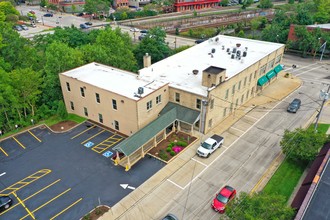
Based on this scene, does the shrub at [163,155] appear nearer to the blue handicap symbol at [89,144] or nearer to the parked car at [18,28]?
the blue handicap symbol at [89,144]

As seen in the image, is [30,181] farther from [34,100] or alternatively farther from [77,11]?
[77,11]

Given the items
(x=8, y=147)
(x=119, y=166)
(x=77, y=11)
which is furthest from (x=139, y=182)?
(x=77, y=11)

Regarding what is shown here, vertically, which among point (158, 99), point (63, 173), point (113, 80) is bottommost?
point (63, 173)

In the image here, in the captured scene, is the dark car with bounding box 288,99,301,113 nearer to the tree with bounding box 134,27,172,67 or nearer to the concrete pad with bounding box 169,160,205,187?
the concrete pad with bounding box 169,160,205,187

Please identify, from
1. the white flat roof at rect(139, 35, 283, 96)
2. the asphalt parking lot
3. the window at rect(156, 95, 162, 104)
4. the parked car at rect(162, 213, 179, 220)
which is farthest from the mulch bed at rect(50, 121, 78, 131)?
the parked car at rect(162, 213, 179, 220)

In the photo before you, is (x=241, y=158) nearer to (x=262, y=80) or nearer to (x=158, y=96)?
(x=158, y=96)

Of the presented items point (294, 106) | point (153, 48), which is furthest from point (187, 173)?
point (153, 48)

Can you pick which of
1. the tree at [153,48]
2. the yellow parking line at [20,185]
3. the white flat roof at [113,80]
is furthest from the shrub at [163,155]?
the tree at [153,48]
